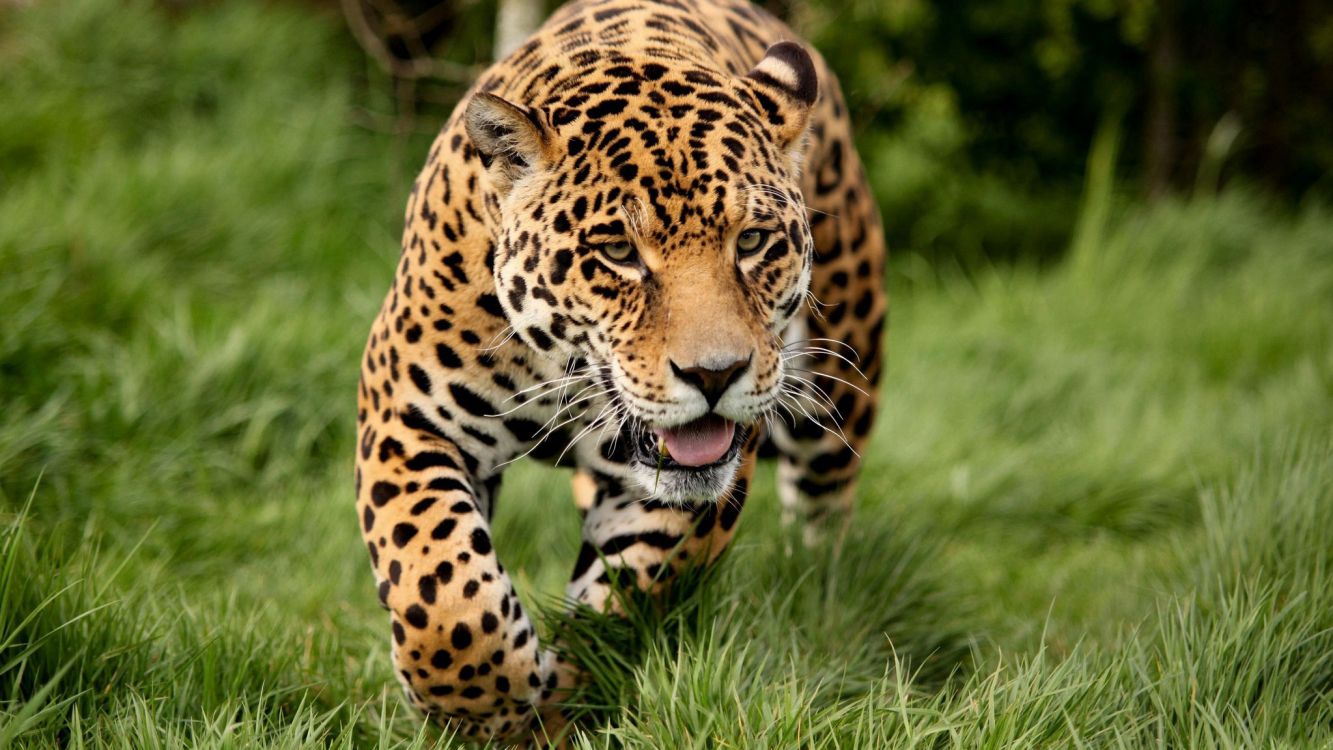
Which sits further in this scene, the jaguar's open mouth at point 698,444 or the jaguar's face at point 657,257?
the jaguar's open mouth at point 698,444

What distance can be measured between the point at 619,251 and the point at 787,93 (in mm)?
726

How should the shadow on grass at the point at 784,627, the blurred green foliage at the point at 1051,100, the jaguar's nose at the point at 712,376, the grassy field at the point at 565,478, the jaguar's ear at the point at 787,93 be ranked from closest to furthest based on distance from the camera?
the jaguar's nose at the point at 712,376
the grassy field at the point at 565,478
the shadow on grass at the point at 784,627
the jaguar's ear at the point at 787,93
the blurred green foliage at the point at 1051,100

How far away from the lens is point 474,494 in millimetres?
3600

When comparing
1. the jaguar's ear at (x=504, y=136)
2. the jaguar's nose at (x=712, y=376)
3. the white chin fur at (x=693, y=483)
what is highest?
the jaguar's ear at (x=504, y=136)

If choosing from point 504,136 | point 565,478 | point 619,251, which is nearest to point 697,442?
point 619,251

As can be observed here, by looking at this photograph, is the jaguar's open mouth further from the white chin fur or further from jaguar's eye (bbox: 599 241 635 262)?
jaguar's eye (bbox: 599 241 635 262)

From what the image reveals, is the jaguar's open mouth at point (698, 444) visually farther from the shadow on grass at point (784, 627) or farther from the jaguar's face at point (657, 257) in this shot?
the shadow on grass at point (784, 627)

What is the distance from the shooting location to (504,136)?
320 centimetres

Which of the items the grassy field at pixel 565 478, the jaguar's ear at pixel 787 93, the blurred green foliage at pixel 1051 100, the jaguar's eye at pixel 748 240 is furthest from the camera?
the blurred green foliage at pixel 1051 100

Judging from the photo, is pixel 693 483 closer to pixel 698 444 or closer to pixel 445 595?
pixel 698 444

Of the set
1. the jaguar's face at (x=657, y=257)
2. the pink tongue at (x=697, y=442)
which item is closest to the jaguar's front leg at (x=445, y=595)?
the jaguar's face at (x=657, y=257)

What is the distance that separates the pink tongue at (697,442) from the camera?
321 cm

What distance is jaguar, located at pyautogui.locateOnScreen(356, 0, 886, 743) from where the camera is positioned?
10.3 ft

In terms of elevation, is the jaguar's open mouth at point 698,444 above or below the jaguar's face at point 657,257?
below
